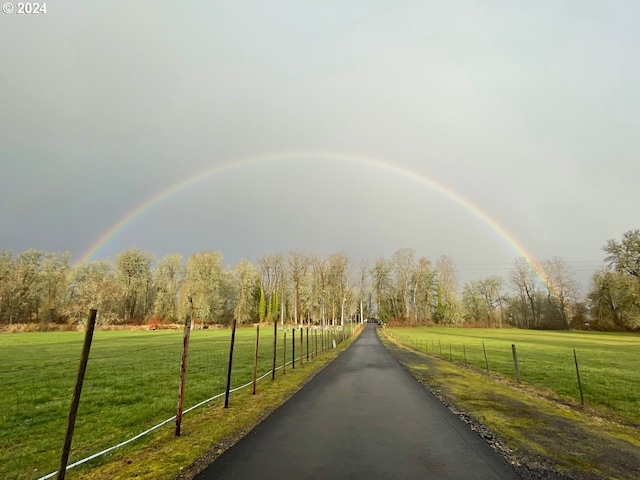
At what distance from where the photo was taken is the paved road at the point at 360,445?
511cm

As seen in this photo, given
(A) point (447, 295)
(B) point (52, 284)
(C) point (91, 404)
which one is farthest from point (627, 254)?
(B) point (52, 284)

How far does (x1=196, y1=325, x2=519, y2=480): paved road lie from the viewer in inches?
201

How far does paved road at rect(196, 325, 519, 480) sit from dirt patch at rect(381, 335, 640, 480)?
45cm

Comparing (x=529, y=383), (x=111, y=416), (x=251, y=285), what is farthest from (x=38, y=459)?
(x=251, y=285)

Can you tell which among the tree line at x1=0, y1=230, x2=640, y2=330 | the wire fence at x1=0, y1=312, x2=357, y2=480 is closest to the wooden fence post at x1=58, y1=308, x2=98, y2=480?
the wire fence at x1=0, y1=312, x2=357, y2=480

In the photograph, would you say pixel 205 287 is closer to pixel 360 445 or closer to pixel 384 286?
pixel 384 286

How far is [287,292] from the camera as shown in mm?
88875

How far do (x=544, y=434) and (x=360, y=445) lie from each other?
4.16m

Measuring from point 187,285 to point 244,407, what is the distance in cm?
6744

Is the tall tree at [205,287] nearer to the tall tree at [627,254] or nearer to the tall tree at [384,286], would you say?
the tall tree at [384,286]

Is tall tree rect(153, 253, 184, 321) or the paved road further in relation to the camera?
tall tree rect(153, 253, 184, 321)

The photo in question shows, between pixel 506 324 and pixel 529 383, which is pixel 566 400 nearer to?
pixel 529 383

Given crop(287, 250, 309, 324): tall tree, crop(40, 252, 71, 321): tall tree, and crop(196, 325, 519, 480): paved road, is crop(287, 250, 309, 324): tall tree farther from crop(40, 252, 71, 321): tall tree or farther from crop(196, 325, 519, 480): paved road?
crop(196, 325, 519, 480): paved road

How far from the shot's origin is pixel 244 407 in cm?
941
